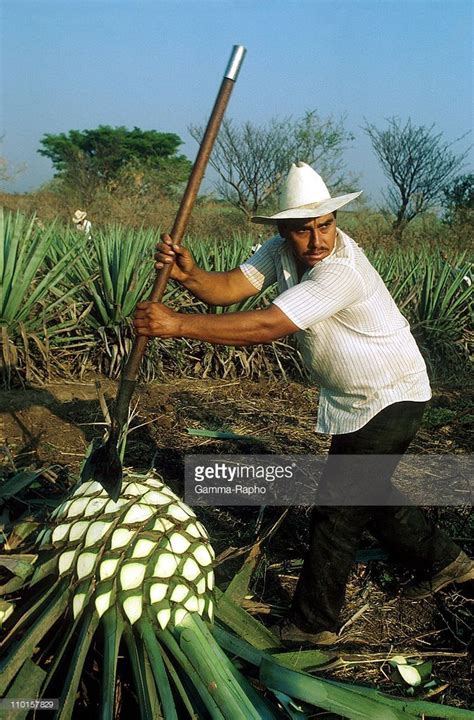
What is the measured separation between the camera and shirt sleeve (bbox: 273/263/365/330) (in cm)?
218

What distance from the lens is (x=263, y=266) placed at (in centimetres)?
273

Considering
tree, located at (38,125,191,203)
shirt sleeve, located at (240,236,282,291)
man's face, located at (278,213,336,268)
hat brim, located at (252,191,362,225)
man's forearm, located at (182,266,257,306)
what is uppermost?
hat brim, located at (252,191,362,225)

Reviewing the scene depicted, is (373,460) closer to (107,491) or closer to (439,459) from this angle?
(107,491)

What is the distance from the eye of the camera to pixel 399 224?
23.3 metres

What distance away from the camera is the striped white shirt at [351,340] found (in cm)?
221

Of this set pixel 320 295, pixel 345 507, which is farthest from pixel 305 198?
pixel 345 507

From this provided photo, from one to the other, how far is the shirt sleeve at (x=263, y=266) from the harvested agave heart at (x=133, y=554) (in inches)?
45.2

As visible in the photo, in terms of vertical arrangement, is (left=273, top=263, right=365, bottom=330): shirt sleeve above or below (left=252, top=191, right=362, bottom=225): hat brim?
below

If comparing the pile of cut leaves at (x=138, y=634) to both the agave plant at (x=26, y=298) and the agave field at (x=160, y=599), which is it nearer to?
the agave field at (x=160, y=599)

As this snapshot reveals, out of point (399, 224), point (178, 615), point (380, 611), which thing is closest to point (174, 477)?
point (380, 611)

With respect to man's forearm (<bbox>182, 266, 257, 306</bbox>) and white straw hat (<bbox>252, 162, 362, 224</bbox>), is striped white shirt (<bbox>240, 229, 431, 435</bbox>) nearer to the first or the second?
white straw hat (<bbox>252, 162, 362, 224</bbox>)

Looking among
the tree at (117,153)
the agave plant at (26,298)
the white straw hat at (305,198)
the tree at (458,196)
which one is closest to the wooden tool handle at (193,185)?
the white straw hat at (305,198)

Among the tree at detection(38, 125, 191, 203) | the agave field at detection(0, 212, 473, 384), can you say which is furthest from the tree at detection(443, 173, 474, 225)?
the agave field at detection(0, 212, 473, 384)

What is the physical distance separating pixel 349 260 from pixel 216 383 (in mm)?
3715
